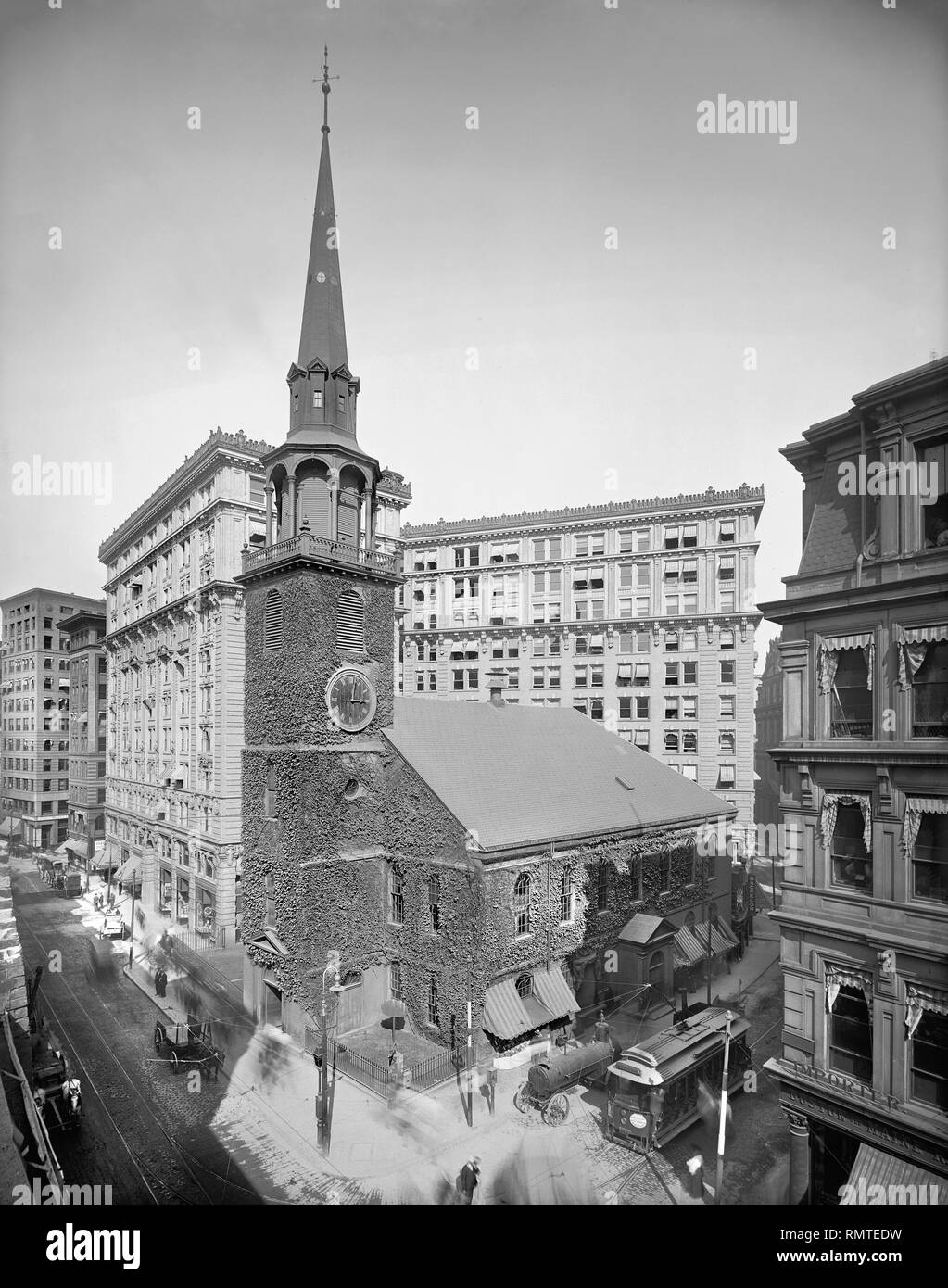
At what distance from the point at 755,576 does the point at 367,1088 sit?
3885 centimetres

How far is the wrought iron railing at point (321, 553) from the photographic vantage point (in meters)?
24.7

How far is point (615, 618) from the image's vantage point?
50.5 metres

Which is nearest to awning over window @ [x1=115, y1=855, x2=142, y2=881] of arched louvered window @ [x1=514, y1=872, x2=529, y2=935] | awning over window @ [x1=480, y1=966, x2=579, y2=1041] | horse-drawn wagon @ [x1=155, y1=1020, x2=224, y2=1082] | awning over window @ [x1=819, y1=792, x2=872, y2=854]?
horse-drawn wagon @ [x1=155, y1=1020, x2=224, y2=1082]

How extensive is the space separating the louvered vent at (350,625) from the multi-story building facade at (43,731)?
4673cm

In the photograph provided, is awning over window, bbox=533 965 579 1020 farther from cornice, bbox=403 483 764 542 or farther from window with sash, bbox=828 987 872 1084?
cornice, bbox=403 483 764 542

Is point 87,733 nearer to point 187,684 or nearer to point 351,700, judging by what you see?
point 187,684

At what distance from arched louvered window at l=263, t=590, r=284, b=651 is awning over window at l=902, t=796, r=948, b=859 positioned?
20462mm

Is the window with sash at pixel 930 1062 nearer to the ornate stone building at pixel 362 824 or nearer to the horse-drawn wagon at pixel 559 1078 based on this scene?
the horse-drawn wagon at pixel 559 1078

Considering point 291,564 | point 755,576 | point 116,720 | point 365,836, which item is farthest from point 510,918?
point 116,720

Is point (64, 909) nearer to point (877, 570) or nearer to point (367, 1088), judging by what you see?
point (367, 1088)

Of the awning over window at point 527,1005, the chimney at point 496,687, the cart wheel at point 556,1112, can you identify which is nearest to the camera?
the cart wheel at point 556,1112

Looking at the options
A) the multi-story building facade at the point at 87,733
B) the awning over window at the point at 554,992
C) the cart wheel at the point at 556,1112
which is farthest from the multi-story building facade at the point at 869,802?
the multi-story building facade at the point at 87,733

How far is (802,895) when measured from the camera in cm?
1483
